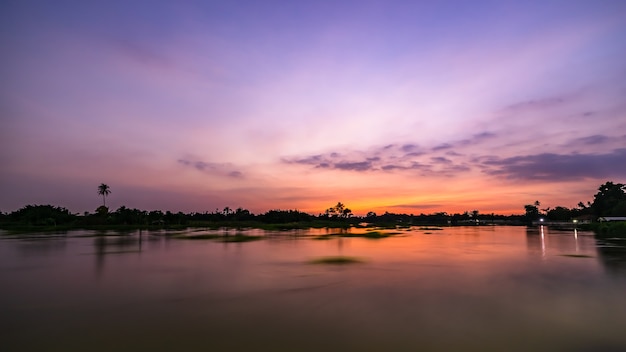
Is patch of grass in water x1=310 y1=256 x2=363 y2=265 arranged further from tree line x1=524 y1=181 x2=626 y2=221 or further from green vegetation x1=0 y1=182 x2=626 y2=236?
tree line x1=524 y1=181 x2=626 y2=221

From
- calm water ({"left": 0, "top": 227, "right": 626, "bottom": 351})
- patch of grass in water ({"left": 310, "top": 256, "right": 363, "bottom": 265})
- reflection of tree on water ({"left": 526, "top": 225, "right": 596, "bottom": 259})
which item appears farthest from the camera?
reflection of tree on water ({"left": 526, "top": 225, "right": 596, "bottom": 259})

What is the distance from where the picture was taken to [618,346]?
8547 mm

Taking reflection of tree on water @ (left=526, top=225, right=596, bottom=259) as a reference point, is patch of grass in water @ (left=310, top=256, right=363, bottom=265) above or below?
above

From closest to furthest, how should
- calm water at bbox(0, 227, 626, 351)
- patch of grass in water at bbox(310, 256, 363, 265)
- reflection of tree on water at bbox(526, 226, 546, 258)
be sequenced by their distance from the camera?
calm water at bbox(0, 227, 626, 351) → patch of grass in water at bbox(310, 256, 363, 265) → reflection of tree on water at bbox(526, 226, 546, 258)

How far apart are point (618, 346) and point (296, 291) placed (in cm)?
1057

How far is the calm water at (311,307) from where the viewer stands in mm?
8906

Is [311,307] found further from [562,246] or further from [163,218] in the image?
[163,218]

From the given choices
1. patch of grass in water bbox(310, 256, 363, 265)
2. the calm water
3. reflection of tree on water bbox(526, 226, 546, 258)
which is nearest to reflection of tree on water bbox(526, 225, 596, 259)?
reflection of tree on water bbox(526, 226, 546, 258)

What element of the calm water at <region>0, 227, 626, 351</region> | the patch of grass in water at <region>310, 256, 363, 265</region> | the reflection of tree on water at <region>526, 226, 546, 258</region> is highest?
the calm water at <region>0, 227, 626, 351</region>

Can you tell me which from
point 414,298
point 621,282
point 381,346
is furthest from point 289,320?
point 621,282

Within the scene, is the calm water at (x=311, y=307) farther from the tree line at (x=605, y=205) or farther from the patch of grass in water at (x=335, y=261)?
the tree line at (x=605, y=205)

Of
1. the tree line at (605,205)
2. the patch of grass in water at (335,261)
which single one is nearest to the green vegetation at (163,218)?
the tree line at (605,205)

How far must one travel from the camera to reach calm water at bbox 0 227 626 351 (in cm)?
891

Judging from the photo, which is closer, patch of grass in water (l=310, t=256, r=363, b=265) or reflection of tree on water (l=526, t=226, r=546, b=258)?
patch of grass in water (l=310, t=256, r=363, b=265)
